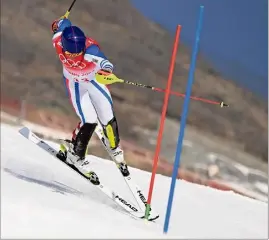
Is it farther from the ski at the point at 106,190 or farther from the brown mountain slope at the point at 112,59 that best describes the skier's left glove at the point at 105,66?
the brown mountain slope at the point at 112,59

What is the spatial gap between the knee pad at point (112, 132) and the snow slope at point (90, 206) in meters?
0.12

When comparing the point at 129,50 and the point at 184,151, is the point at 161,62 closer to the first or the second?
the point at 129,50

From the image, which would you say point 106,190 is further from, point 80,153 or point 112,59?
point 112,59

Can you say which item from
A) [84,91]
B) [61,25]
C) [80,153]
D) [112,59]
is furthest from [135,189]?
[112,59]

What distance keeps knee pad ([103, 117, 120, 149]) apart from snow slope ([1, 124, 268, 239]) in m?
0.12

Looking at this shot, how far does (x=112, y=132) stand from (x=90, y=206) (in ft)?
0.83

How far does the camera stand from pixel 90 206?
1469mm

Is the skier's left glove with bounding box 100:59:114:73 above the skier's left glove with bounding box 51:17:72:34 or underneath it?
underneath

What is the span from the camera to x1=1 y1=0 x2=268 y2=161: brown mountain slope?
2092mm

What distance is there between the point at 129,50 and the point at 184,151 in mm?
457

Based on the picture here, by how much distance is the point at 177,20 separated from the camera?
7.00 ft

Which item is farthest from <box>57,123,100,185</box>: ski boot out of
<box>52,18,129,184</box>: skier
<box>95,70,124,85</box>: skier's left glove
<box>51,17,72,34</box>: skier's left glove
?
<box>51,17,72,34</box>: skier's left glove

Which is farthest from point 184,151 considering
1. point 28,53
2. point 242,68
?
point 28,53

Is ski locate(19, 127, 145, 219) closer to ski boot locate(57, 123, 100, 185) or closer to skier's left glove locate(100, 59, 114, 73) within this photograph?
ski boot locate(57, 123, 100, 185)
